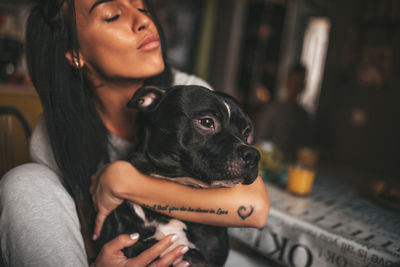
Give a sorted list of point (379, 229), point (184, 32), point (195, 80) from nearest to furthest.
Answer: point (379, 229) → point (195, 80) → point (184, 32)

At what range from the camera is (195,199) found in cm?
101

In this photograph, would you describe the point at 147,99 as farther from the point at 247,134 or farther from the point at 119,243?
the point at 119,243

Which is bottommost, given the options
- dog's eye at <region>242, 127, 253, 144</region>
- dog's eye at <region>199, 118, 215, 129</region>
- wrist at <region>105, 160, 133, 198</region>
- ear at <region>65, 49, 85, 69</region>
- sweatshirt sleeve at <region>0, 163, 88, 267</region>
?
sweatshirt sleeve at <region>0, 163, 88, 267</region>

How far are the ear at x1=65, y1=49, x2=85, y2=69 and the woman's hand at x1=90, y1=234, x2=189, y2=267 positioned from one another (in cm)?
66

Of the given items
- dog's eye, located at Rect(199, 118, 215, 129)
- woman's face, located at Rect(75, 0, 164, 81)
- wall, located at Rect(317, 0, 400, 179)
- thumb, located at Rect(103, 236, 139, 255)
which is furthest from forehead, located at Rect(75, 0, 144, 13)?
wall, located at Rect(317, 0, 400, 179)

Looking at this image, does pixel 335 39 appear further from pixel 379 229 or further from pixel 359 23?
pixel 379 229

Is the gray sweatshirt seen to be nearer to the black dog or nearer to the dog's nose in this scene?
the black dog

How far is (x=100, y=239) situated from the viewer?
1111 mm

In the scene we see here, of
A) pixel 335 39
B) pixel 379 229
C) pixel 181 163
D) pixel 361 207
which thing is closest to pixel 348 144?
pixel 335 39

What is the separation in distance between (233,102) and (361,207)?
2.95 ft

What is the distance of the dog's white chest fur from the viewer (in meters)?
1.10

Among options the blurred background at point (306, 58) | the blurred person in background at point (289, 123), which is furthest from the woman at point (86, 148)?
the blurred person in background at point (289, 123)

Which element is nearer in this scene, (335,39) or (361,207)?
(361,207)

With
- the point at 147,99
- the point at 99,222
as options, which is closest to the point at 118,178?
A: the point at 99,222
